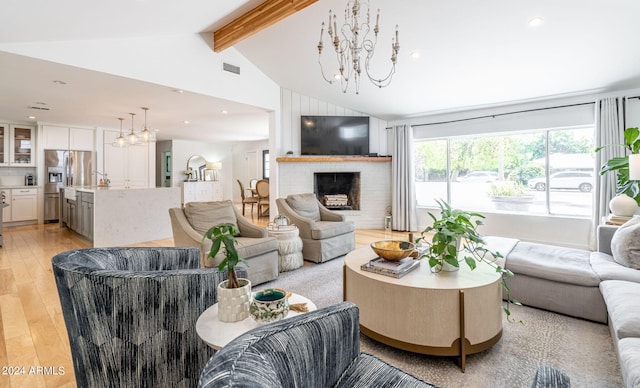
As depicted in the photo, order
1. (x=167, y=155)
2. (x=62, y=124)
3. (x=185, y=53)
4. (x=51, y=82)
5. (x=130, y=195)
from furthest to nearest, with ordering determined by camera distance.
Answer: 1. (x=167, y=155)
2. (x=62, y=124)
3. (x=130, y=195)
4. (x=185, y=53)
5. (x=51, y=82)

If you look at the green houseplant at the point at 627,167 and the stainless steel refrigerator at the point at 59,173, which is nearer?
the green houseplant at the point at 627,167

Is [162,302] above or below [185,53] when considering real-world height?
below

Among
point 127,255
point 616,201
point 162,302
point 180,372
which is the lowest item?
point 180,372

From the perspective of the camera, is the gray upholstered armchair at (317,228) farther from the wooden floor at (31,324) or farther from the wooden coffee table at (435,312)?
the wooden floor at (31,324)

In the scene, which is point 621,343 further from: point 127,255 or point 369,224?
point 369,224

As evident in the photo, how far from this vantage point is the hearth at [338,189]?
21.0 ft

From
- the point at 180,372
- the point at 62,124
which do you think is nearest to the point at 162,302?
the point at 180,372

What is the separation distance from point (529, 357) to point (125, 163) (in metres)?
8.39

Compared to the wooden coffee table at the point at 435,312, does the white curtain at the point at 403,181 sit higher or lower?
higher

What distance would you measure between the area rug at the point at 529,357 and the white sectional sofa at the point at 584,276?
0.36 feet

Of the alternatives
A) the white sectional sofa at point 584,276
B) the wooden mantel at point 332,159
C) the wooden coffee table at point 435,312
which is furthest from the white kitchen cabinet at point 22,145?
the white sectional sofa at point 584,276

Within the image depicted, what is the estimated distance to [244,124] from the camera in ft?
23.6

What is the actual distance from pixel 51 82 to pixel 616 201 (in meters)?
6.70

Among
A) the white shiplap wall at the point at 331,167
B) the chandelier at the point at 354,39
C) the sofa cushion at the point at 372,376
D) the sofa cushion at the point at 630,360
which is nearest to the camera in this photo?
the sofa cushion at the point at 372,376
